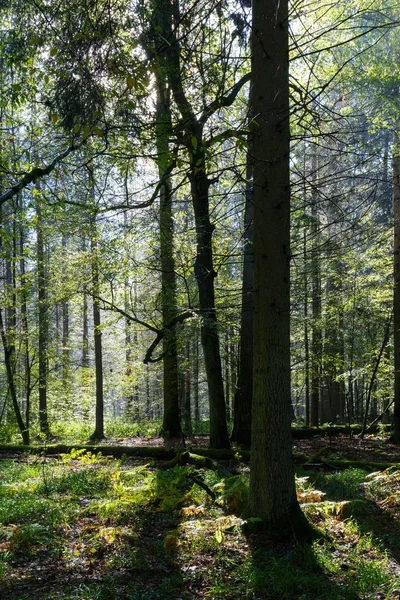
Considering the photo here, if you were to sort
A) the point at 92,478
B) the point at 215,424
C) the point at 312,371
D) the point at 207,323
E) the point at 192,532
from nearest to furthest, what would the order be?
the point at 192,532
the point at 92,478
the point at 207,323
the point at 215,424
the point at 312,371

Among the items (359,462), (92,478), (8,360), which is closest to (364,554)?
(359,462)

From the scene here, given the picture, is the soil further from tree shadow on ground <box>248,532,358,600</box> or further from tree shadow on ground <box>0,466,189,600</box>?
tree shadow on ground <box>0,466,189,600</box>

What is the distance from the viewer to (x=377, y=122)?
9164mm

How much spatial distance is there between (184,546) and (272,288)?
9.13 feet

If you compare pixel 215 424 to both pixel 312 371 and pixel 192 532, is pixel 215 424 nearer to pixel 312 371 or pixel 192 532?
pixel 192 532

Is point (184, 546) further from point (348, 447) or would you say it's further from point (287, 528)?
point (348, 447)

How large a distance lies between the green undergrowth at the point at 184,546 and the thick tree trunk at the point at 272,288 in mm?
468

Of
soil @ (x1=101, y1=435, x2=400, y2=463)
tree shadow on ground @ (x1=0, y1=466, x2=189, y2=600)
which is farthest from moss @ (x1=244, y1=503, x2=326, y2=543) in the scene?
soil @ (x1=101, y1=435, x2=400, y2=463)

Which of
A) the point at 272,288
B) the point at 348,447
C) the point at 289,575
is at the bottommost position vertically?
the point at 348,447

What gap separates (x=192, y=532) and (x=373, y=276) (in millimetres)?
9110

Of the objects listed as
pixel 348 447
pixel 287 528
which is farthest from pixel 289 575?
pixel 348 447

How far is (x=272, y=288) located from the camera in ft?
15.2

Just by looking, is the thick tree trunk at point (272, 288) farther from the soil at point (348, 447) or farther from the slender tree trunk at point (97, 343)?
the slender tree trunk at point (97, 343)

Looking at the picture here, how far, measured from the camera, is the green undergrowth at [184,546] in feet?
12.0
